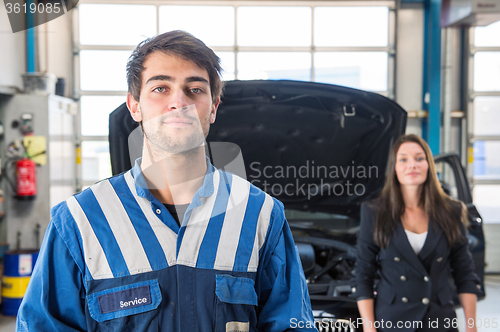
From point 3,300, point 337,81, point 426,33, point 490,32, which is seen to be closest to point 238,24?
point 337,81

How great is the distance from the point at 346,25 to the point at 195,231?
520 centimetres

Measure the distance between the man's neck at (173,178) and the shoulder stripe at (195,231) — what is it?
0.18ft

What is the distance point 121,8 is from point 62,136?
Result: 74.7 inches

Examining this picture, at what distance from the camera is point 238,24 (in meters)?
5.39

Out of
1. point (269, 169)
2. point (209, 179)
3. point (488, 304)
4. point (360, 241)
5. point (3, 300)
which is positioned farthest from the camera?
point (488, 304)

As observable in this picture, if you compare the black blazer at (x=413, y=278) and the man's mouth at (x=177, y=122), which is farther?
the black blazer at (x=413, y=278)

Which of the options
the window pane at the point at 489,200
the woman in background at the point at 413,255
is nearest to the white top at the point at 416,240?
the woman in background at the point at 413,255

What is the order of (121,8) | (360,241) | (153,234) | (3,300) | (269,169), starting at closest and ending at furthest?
(153,234)
(360,241)
(269,169)
(3,300)
(121,8)

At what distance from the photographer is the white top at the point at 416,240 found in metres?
1.65

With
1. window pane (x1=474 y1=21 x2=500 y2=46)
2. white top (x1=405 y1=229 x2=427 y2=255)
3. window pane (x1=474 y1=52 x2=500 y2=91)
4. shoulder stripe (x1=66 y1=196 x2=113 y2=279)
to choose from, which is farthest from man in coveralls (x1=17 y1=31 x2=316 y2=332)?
window pane (x1=474 y1=21 x2=500 y2=46)

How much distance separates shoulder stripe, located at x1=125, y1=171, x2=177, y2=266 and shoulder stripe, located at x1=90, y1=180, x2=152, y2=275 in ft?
0.14

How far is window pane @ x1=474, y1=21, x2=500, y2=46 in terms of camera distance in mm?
5395

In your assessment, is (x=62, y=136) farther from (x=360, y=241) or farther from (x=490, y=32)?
(x=490, y=32)

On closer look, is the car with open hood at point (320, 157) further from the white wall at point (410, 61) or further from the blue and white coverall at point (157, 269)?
the white wall at point (410, 61)
